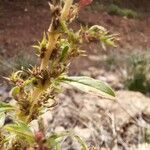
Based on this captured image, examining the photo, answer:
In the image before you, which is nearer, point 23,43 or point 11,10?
point 23,43

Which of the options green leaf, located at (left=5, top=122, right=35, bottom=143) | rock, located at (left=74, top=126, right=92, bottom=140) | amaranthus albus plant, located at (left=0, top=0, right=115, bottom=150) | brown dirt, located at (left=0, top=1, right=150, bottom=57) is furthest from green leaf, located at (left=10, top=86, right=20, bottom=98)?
brown dirt, located at (left=0, top=1, right=150, bottom=57)

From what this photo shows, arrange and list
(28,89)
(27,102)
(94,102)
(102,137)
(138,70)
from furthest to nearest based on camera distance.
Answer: (138,70), (94,102), (102,137), (28,89), (27,102)

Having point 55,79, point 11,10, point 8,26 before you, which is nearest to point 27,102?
point 55,79

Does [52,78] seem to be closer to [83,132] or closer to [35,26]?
[83,132]

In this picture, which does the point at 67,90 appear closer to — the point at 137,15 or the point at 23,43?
the point at 23,43

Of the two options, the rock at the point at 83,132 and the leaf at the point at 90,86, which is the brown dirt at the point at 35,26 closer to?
the rock at the point at 83,132

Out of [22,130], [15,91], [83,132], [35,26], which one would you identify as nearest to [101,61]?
[35,26]
